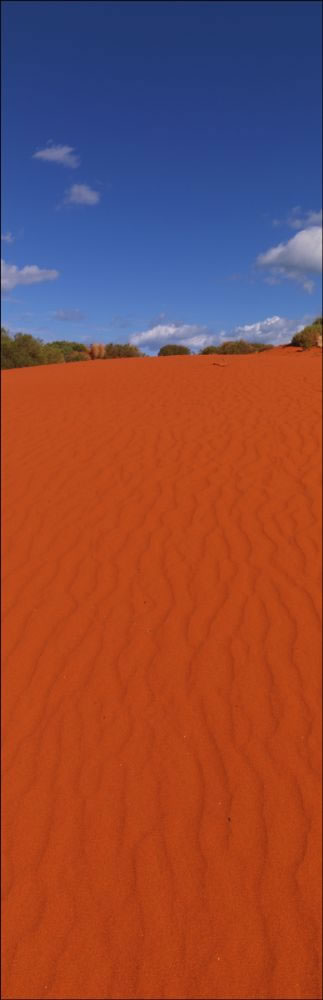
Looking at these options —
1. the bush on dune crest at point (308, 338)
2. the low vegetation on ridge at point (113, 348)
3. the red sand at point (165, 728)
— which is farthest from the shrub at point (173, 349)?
the red sand at point (165, 728)

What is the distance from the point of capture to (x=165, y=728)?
10.1ft

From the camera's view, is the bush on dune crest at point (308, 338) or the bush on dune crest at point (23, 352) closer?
the bush on dune crest at point (308, 338)

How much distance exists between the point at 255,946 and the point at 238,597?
6.91 ft

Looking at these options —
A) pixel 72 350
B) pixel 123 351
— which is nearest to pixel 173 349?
pixel 123 351

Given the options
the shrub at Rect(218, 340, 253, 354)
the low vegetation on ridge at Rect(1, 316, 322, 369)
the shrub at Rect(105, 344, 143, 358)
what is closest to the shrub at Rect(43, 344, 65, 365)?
the low vegetation on ridge at Rect(1, 316, 322, 369)

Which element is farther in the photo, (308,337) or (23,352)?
(23,352)

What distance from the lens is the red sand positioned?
226 centimetres

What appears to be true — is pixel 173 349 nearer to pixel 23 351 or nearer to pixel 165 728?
pixel 23 351

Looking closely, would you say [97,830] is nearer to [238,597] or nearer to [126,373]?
[238,597]

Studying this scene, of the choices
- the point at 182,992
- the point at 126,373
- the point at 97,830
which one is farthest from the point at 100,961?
the point at 126,373

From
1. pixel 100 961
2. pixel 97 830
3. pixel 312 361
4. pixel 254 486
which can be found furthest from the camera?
pixel 312 361

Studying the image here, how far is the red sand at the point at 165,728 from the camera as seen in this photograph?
88.9 inches

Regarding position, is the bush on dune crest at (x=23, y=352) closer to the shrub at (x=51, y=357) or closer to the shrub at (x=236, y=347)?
the shrub at (x=51, y=357)

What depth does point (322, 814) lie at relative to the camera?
8.64ft
